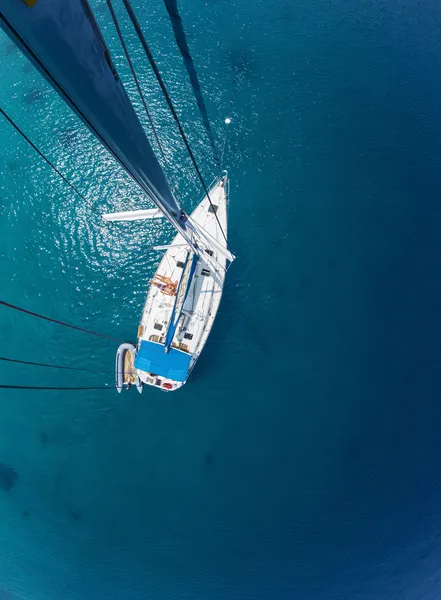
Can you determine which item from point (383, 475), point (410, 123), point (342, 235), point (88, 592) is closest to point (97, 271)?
point (342, 235)

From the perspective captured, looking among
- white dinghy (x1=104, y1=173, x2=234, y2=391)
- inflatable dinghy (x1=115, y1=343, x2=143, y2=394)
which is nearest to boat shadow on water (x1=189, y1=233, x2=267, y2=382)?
white dinghy (x1=104, y1=173, x2=234, y2=391)

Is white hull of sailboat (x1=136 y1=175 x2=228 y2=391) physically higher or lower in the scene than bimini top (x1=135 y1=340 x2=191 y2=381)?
higher

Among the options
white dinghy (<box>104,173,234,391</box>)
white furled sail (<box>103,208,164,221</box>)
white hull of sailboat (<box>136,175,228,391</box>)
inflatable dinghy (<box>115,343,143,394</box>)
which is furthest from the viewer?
inflatable dinghy (<box>115,343,143,394</box>)

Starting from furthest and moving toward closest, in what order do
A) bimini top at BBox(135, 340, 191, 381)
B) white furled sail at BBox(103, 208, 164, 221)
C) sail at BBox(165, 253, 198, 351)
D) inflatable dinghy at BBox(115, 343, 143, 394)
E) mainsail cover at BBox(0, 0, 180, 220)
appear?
1. inflatable dinghy at BBox(115, 343, 143, 394)
2. bimini top at BBox(135, 340, 191, 381)
3. sail at BBox(165, 253, 198, 351)
4. white furled sail at BBox(103, 208, 164, 221)
5. mainsail cover at BBox(0, 0, 180, 220)

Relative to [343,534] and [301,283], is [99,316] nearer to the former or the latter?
[301,283]

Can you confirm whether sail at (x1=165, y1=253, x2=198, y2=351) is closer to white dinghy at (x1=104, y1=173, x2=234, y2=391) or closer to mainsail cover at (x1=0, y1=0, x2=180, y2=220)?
white dinghy at (x1=104, y1=173, x2=234, y2=391)

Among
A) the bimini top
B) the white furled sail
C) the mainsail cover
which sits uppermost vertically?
the white furled sail

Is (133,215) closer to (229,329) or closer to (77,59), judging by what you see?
(229,329)
